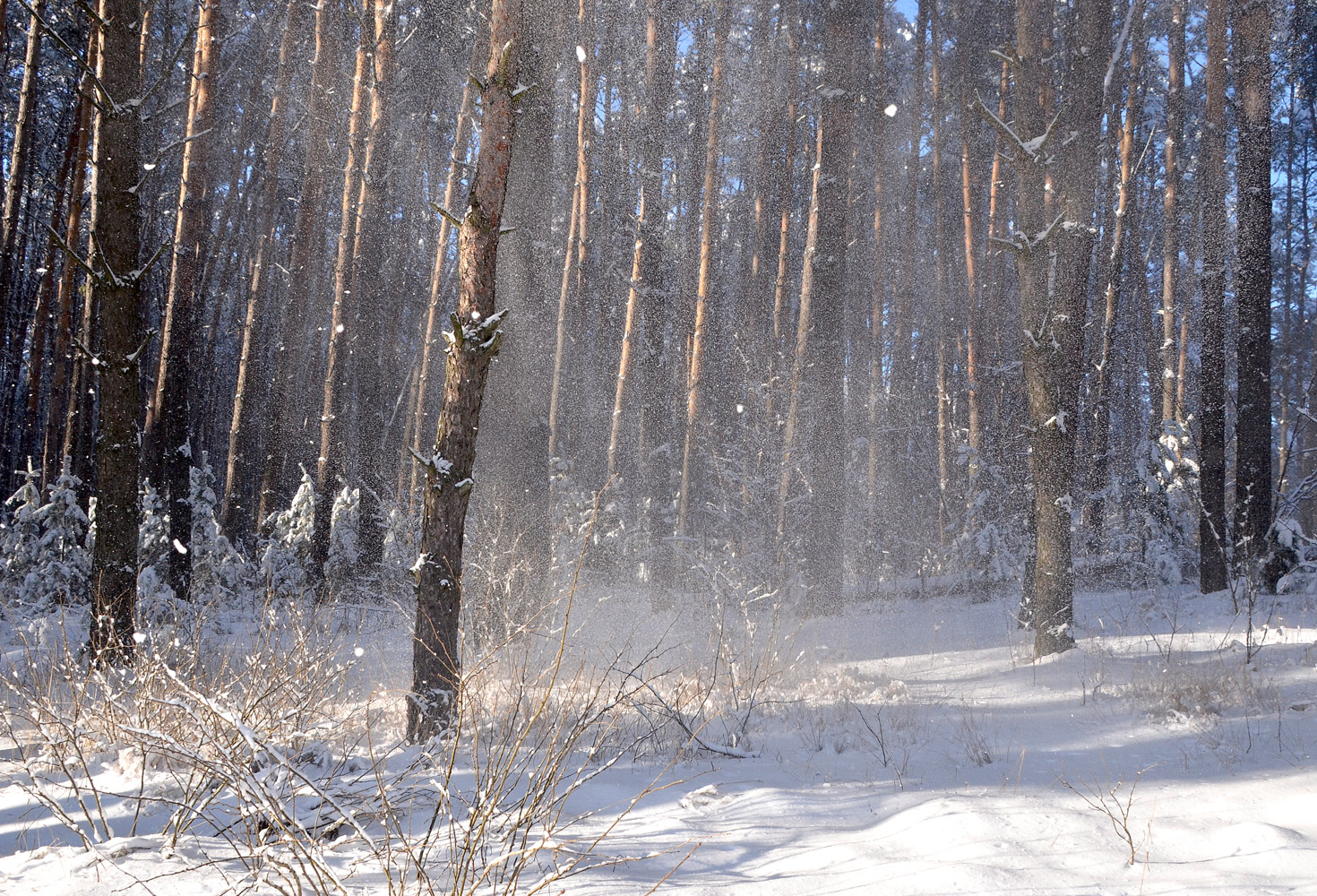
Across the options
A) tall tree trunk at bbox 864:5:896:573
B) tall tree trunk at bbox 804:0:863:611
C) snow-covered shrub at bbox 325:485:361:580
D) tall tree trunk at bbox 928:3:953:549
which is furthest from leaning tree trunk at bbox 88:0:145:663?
tall tree trunk at bbox 928:3:953:549

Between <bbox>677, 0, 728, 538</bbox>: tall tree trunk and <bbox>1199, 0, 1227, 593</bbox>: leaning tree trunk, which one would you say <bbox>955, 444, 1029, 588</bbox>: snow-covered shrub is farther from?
<bbox>677, 0, 728, 538</bbox>: tall tree trunk

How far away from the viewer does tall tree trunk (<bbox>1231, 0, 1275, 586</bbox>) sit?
332 inches

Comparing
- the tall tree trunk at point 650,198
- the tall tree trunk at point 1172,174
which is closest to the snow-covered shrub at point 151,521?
the tall tree trunk at point 650,198

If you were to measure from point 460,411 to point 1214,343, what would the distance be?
9371 millimetres

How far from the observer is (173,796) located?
3260 mm

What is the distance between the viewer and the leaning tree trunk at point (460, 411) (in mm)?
4191

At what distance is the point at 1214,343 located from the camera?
8977 mm

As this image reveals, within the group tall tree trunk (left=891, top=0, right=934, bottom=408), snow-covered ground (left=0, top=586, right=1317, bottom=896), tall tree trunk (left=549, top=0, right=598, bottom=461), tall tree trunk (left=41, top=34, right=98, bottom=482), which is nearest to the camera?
snow-covered ground (left=0, top=586, right=1317, bottom=896)

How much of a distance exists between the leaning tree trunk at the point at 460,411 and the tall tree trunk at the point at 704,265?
6.84 m

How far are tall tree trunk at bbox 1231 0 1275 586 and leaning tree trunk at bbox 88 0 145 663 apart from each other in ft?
36.4

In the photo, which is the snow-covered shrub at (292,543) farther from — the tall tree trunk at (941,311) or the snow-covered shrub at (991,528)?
the tall tree trunk at (941,311)

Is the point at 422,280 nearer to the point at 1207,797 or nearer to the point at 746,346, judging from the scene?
the point at 746,346

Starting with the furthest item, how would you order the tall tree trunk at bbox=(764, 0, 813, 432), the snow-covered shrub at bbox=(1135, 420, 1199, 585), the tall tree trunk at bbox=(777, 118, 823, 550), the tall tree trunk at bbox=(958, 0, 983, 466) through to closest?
the tall tree trunk at bbox=(958, 0, 983, 466) → the tall tree trunk at bbox=(764, 0, 813, 432) → the snow-covered shrub at bbox=(1135, 420, 1199, 585) → the tall tree trunk at bbox=(777, 118, 823, 550)

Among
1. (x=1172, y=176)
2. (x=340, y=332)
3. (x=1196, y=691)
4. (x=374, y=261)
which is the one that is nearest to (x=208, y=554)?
(x=340, y=332)
